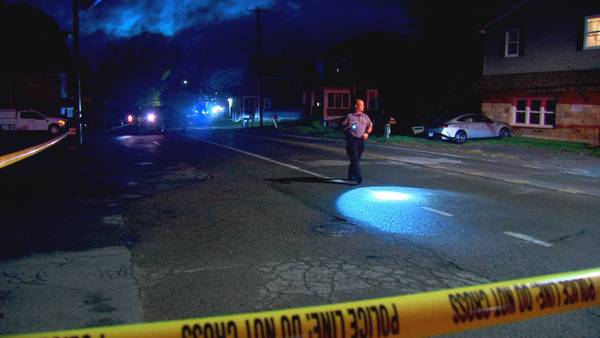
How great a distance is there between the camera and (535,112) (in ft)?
92.2

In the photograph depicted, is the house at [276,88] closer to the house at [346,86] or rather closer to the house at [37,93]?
the house at [346,86]

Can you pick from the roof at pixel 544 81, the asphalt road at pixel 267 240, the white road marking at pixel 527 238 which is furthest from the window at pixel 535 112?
the white road marking at pixel 527 238

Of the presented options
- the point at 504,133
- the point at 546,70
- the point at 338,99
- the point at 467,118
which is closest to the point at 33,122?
the point at 338,99

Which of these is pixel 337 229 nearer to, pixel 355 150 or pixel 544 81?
pixel 355 150

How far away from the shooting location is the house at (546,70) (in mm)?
25453

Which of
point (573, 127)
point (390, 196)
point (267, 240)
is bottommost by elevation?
point (267, 240)

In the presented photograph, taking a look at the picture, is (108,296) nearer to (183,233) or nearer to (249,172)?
(183,233)

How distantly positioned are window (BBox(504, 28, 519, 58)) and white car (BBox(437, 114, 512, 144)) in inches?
181

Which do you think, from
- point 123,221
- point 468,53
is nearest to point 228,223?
point 123,221

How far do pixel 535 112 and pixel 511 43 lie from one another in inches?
171

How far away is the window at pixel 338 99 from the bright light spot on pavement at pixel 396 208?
39.4 meters

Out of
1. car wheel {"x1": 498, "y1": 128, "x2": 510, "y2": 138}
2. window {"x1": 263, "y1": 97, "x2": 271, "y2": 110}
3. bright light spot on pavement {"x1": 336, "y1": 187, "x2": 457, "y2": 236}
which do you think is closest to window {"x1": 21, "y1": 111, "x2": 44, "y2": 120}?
window {"x1": 263, "y1": 97, "x2": 271, "y2": 110}

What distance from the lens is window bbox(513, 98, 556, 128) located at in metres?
27.5

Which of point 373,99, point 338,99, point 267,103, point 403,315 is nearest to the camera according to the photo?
point 403,315
